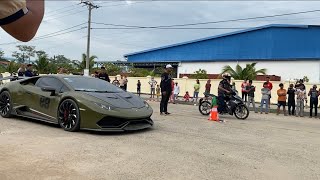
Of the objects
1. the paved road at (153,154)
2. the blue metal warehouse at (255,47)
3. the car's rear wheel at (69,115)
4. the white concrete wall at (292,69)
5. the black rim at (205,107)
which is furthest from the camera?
the blue metal warehouse at (255,47)

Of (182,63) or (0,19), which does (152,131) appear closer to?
(0,19)

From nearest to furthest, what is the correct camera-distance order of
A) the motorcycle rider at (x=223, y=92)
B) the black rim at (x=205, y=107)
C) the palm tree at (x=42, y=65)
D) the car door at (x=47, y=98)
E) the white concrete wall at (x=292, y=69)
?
the car door at (x=47, y=98) < the motorcycle rider at (x=223, y=92) < the black rim at (x=205, y=107) < the white concrete wall at (x=292, y=69) < the palm tree at (x=42, y=65)

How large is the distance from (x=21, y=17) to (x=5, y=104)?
8932 mm

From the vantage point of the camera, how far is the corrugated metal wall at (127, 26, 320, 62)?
4038 centimetres

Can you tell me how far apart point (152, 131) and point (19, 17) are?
703cm

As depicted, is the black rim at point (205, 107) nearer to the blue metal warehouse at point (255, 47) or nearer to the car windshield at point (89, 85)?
the car windshield at point (89, 85)

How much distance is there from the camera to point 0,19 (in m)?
1.33

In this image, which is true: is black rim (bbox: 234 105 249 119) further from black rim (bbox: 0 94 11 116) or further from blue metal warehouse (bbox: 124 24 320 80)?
blue metal warehouse (bbox: 124 24 320 80)

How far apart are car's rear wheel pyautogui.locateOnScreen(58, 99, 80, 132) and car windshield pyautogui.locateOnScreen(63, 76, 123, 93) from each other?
0.46 metres

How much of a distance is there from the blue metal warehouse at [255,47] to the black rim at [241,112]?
27775 mm

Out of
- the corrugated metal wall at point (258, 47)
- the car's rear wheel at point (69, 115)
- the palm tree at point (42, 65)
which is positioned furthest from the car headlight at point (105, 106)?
the palm tree at point (42, 65)

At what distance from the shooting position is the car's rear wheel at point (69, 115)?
25.1ft

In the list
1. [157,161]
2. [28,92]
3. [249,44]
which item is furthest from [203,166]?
[249,44]

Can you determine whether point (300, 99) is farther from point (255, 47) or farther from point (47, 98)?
point (255, 47)
